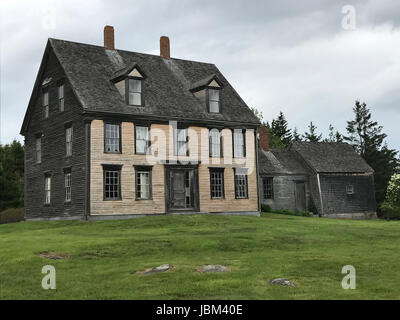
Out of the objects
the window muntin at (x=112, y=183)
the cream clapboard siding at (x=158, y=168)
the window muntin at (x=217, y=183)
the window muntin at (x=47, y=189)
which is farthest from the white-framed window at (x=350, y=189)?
the window muntin at (x=47, y=189)

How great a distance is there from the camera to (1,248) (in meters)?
19.3

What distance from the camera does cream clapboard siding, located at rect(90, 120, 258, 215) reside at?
103 feet

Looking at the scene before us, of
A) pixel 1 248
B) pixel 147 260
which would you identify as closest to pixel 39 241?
pixel 1 248

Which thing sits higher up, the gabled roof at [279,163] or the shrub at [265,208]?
the gabled roof at [279,163]

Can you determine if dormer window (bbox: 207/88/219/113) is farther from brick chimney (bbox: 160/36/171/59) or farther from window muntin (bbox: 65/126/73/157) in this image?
window muntin (bbox: 65/126/73/157)

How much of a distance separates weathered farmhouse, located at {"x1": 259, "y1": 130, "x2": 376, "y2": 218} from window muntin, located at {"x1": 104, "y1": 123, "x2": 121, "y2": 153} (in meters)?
15.5

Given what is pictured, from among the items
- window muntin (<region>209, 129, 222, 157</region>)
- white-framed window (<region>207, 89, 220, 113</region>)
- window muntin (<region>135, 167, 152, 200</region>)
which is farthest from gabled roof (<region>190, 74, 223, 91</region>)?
window muntin (<region>135, 167, 152, 200</region>)

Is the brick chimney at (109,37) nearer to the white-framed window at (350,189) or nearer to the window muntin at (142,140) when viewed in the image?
the window muntin at (142,140)

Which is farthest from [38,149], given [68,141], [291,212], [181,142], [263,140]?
[291,212]

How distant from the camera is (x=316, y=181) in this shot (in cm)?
4578

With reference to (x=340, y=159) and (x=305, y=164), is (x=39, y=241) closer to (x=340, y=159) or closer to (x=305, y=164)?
(x=305, y=164)

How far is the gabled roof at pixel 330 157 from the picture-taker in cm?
Result: 4666

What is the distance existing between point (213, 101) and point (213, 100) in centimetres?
8
